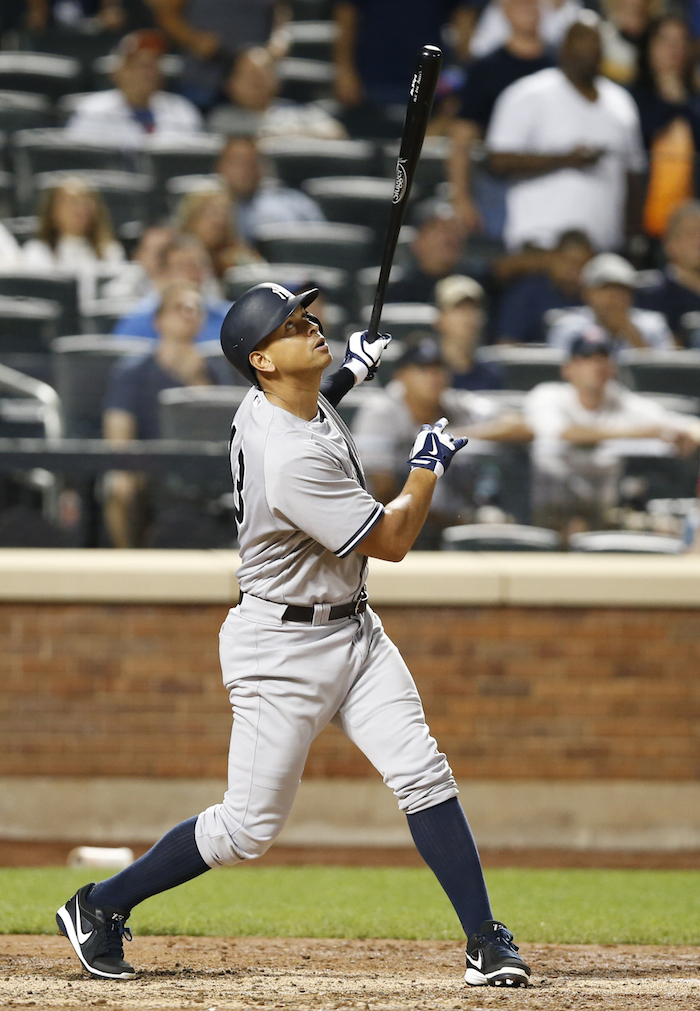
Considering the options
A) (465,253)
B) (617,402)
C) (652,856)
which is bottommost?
(652,856)

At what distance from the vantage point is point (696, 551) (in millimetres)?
6094

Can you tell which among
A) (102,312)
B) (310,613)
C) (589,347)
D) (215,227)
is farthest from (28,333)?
(310,613)

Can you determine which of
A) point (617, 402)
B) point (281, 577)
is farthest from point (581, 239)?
point (281, 577)

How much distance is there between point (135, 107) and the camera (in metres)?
8.95

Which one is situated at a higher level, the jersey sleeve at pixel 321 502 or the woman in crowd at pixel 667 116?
the woman in crowd at pixel 667 116

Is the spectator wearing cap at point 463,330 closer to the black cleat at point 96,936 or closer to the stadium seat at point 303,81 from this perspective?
the black cleat at point 96,936

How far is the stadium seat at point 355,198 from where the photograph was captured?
8.08 metres

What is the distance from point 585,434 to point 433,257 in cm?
175

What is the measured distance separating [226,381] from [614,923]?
3.07 m

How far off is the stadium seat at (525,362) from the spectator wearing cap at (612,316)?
0.17 metres

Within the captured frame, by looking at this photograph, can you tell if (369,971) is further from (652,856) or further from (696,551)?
(696,551)

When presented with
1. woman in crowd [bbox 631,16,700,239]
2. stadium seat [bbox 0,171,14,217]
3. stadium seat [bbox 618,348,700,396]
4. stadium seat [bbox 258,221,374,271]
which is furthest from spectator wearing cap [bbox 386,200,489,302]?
stadium seat [bbox 0,171,14,217]

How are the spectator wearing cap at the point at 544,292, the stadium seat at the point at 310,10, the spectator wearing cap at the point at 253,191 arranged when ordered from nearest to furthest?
the spectator wearing cap at the point at 544,292 → the spectator wearing cap at the point at 253,191 → the stadium seat at the point at 310,10

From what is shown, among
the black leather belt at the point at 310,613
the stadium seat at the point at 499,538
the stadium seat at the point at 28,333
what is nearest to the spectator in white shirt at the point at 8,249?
the stadium seat at the point at 28,333
